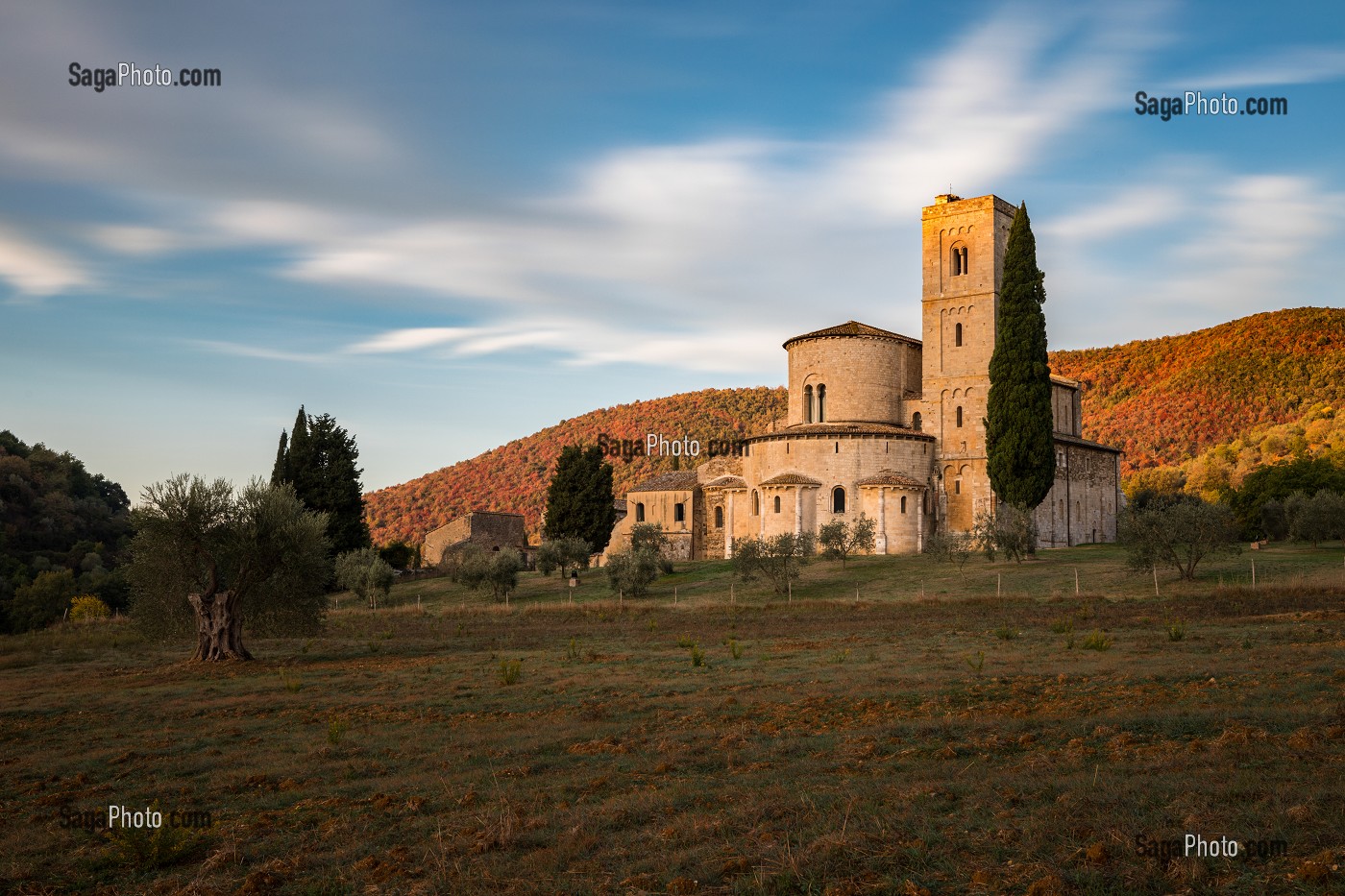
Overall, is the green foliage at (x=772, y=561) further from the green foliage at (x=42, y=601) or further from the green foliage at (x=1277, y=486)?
the green foliage at (x=42, y=601)

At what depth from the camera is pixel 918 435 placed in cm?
5541

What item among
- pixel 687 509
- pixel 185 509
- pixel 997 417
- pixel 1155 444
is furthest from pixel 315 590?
pixel 1155 444

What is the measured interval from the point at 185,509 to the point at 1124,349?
142444mm

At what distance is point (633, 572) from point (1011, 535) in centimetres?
1562

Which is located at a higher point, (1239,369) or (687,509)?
(1239,369)

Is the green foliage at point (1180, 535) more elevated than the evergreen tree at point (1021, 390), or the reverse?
the evergreen tree at point (1021, 390)

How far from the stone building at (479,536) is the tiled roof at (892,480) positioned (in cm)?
2867

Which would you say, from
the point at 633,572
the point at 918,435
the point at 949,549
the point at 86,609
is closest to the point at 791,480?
the point at 918,435

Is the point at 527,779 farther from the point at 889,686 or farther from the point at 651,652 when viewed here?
the point at 651,652

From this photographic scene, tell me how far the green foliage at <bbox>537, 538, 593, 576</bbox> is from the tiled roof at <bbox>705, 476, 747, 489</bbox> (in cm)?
908

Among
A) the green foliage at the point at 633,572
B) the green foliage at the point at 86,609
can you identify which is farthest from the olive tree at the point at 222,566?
the green foliage at the point at 86,609

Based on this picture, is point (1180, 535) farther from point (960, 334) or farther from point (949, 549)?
point (960, 334)

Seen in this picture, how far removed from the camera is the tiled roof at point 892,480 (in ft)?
174

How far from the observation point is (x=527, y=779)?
11.8 metres
